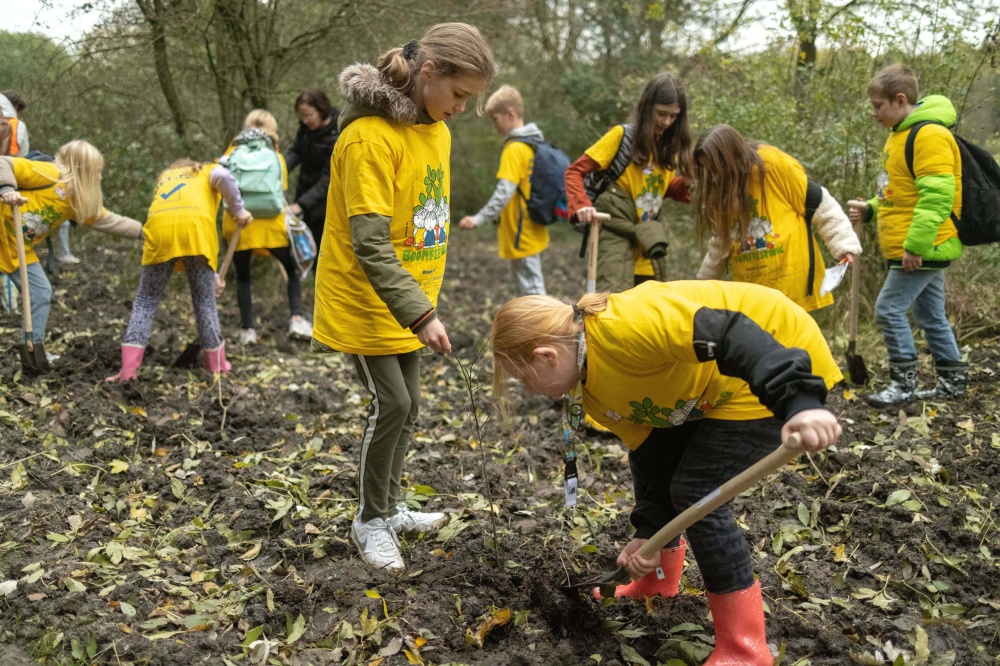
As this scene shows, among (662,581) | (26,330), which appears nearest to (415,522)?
(662,581)

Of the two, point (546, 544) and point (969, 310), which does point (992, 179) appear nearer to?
point (969, 310)

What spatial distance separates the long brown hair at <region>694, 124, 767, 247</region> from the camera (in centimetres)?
379

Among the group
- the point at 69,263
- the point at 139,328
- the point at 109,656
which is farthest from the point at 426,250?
the point at 69,263

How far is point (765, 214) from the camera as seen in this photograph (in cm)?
389

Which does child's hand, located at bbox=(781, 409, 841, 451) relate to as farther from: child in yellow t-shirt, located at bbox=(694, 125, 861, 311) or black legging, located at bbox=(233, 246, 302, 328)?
black legging, located at bbox=(233, 246, 302, 328)

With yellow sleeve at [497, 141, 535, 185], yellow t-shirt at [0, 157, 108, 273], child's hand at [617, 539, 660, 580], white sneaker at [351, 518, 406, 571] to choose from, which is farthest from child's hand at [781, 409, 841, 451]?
yellow t-shirt at [0, 157, 108, 273]

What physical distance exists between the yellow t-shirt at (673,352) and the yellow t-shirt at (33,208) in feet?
13.5

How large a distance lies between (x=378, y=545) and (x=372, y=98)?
5.52 feet

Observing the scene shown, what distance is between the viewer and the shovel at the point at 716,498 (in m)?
1.94

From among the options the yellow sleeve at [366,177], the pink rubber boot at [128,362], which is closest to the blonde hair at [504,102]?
the pink rubber boot at [128,362]

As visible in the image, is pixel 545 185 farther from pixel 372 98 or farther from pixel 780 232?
pixel 372 98

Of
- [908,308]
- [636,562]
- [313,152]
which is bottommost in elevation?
[636,562]

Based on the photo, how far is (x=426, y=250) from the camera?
9.65 feet

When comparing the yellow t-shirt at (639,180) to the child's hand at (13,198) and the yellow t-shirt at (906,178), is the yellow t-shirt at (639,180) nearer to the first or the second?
the yellow t-shirt at (906,178)
